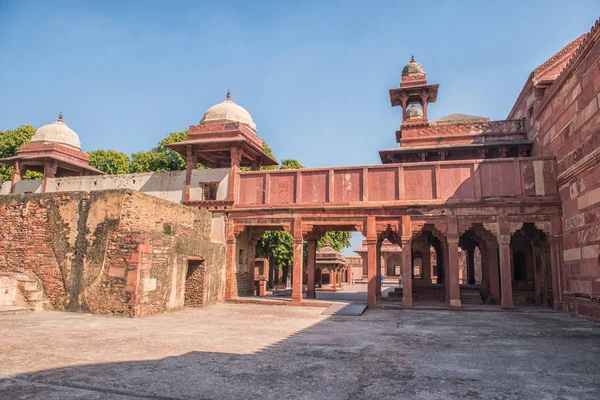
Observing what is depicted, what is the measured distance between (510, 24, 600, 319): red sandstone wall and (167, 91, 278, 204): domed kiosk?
11.1 m

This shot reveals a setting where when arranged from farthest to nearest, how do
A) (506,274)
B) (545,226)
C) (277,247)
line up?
(277,247) < (506,274) < (545,226)

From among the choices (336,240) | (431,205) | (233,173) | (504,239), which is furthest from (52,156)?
(504,239)

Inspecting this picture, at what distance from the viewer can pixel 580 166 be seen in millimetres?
11281

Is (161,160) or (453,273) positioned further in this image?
(161,160)

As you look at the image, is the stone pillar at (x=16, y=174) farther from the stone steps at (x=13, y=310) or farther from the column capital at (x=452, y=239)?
the column capital at (x=452, y=239)

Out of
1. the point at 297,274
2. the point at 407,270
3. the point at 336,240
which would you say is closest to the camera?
the point at 407,270

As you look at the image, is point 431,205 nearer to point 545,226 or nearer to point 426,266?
point 545,226

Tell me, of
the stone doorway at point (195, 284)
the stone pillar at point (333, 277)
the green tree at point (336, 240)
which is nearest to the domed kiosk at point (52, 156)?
the stone doorway at point (195, 284)

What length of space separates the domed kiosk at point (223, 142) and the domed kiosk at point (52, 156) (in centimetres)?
914

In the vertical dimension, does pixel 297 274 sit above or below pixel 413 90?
below

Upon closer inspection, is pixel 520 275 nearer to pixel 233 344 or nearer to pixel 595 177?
pixel 595 177

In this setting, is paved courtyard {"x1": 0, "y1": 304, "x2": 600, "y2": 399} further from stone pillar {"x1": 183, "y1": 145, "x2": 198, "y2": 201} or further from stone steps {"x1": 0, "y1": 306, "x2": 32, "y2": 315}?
stone pillar {"x1": 183, "y1": 145, "x2": 198, "y2": 201}

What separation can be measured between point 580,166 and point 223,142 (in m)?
12.2

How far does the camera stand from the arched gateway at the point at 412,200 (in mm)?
13867
